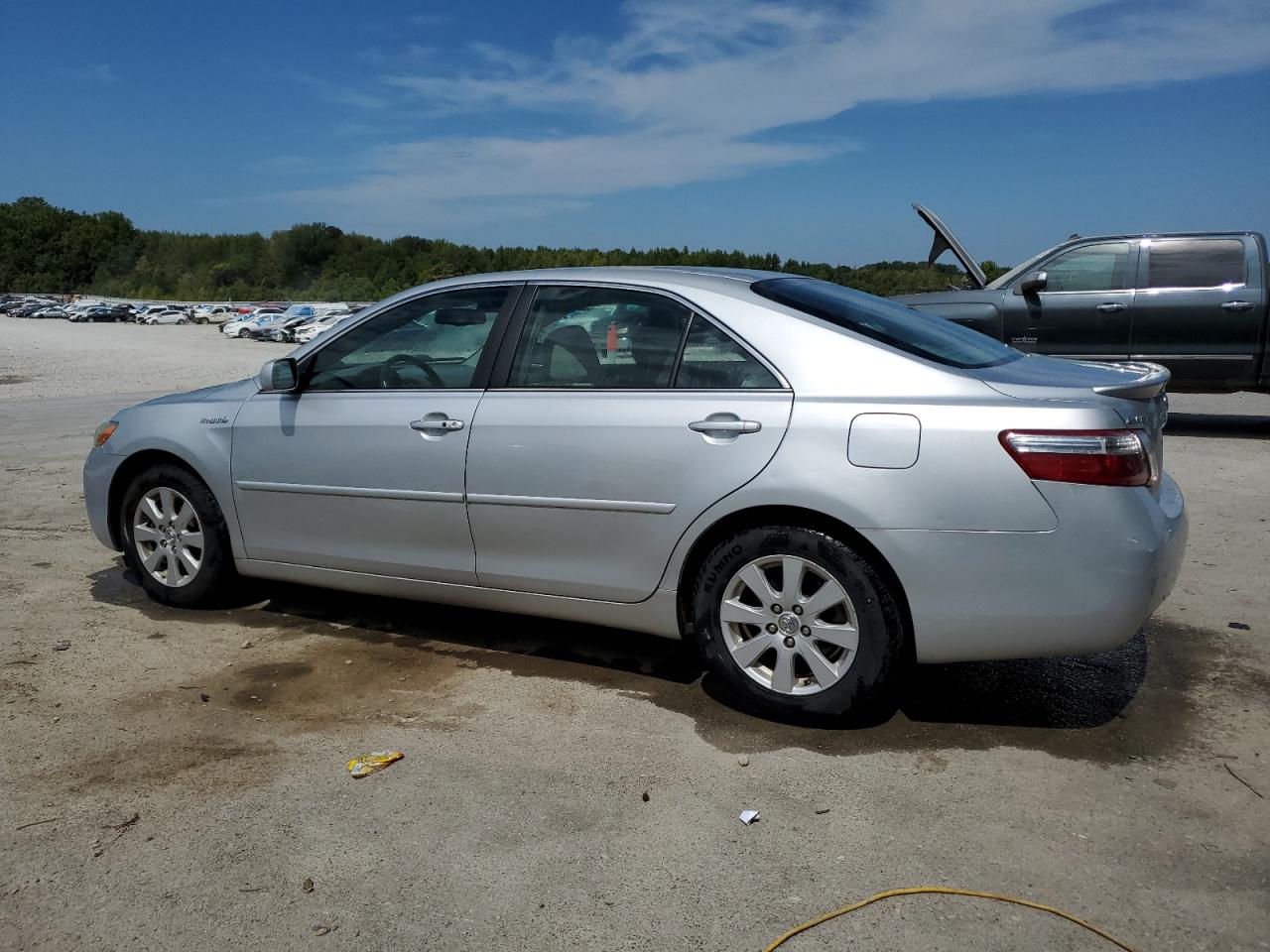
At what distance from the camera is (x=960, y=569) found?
Result: 3.53m

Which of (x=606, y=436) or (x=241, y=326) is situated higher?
(x=606, y=436)

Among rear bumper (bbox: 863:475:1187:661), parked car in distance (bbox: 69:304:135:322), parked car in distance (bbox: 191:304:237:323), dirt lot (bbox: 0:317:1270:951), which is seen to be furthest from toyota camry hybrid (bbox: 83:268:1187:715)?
parked car in distance (bbox: 69:304:135:322)

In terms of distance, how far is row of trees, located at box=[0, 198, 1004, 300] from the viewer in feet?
363

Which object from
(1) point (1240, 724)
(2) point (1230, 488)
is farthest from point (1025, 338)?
(1) point (1240, 724)

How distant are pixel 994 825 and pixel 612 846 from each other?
109cm

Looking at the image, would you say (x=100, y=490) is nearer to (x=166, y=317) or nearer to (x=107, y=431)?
(x=107, y=431)

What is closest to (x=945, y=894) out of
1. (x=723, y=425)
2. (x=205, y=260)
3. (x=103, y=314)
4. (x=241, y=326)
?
(x=723, y=425)

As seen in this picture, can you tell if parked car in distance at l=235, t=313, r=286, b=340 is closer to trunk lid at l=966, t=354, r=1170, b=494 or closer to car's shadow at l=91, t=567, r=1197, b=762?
car's shadow at l=91, t=567, r=1197, b=762

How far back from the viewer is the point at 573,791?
3.39 m

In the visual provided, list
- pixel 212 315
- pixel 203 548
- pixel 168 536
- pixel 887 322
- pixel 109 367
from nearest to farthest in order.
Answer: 1. pixel 887 322
2. pixel 203 548
3. pixel 168 536
4. pixel 109 367
5. pixel 212 315

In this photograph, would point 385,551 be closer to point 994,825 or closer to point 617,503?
point 617,503

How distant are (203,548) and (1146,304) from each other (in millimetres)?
9269

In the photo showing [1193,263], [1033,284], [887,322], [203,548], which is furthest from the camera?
[1193,263]

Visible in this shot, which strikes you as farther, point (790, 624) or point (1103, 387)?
point (790, 624)
